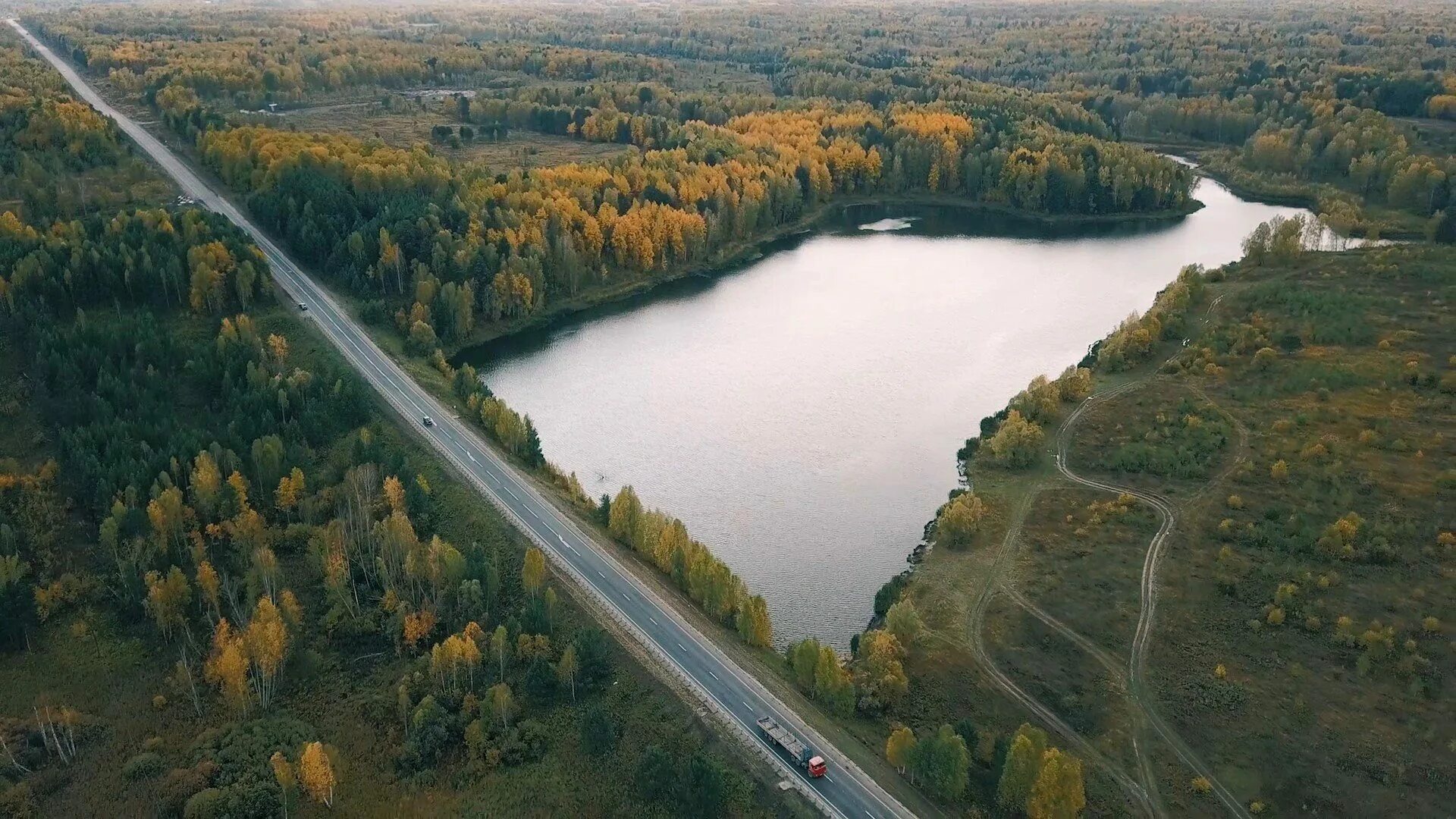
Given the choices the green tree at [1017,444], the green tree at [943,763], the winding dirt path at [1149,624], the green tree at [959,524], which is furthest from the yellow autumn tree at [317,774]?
the green tree at [1017,444]

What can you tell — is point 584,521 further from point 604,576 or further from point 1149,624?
point 1149,624

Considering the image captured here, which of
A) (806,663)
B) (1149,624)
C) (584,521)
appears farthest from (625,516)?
(1149,624)

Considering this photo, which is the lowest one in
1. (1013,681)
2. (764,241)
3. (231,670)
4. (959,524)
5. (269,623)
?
(1013,681)

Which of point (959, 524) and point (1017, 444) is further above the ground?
point (1017, 444)

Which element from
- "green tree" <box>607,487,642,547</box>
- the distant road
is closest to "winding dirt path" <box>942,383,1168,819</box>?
the distant road

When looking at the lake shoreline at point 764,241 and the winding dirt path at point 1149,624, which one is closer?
the winding dirt path at point 1149,624

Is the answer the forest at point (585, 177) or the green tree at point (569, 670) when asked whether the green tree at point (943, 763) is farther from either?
the forest at point (585, 177)

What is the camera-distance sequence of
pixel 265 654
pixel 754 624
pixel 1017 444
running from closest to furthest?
pixel 265 654 → pixel 754 624 → pixel 1017 444
